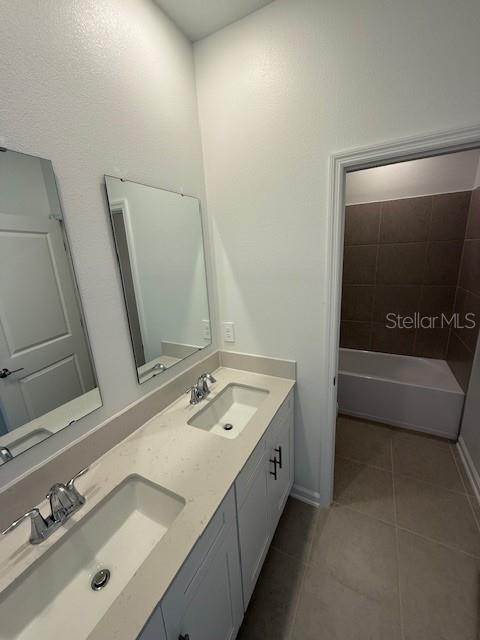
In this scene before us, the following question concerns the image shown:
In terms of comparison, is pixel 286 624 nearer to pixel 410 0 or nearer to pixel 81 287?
pixel 81 287

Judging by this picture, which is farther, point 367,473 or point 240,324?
point 367,473

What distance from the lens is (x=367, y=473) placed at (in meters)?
1.89

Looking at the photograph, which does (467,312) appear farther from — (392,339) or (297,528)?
(297,528)

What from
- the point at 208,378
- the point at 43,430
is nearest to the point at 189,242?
the point at 208,378

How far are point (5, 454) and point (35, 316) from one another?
42 centimetres

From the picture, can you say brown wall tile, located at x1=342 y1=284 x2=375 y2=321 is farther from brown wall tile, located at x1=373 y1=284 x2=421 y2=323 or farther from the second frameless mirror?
the second frameless mirror

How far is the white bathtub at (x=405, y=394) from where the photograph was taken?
6.96 ft

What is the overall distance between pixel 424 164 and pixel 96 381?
10.3ft

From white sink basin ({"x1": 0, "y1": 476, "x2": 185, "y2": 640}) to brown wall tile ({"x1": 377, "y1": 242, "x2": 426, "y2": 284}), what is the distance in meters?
2.74

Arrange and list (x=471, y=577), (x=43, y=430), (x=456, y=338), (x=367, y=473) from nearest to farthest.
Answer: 1. (x=43, y=430)
2. (x=471, y=577)
3. (x=367, y=473)
4. (x=456, y=338)

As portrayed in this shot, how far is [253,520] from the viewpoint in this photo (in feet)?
3.73

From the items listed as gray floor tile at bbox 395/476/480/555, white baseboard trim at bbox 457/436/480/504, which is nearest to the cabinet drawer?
gray floor tile at bbox 395/476/480/555

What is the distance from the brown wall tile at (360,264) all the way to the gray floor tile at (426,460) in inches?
60.7

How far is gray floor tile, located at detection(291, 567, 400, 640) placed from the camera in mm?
1113
